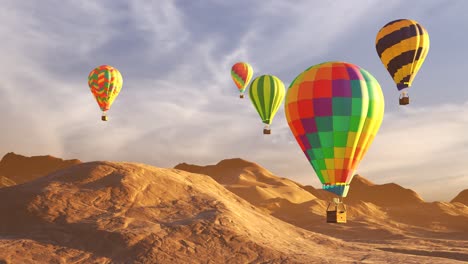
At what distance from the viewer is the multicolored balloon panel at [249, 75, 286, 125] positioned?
47.0 meters

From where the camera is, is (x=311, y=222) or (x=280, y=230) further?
(x=311, y=222)

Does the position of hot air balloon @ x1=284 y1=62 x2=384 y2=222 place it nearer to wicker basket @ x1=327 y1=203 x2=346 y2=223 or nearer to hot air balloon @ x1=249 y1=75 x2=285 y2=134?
wicker basket @ x1=327 y1=203 x2=346 y2=223

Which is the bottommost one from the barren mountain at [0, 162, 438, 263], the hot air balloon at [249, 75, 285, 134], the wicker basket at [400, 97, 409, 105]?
the barren mountain at [0, 162, 438, 263]

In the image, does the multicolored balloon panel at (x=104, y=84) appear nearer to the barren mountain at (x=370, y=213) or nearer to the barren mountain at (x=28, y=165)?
the barren mountain at (x=370, y=213)

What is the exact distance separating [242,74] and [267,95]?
52.8 feet

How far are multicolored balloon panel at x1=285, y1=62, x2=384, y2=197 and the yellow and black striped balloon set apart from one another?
36.8ft

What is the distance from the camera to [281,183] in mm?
103938

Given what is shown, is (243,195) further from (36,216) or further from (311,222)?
(36,216)

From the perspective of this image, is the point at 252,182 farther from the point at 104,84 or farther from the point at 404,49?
the point at 404,49

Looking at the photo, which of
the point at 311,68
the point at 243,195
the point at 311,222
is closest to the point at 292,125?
the point at 311,68

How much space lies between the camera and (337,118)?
2842 centimetres

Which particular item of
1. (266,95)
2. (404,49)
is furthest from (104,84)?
(404,49)

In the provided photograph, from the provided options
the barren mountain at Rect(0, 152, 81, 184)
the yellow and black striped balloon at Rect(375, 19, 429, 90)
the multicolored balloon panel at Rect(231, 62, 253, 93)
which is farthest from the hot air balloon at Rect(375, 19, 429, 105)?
the barren mountain at Rect(0, 152, 81, 184)

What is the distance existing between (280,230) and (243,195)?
49.4 meters
